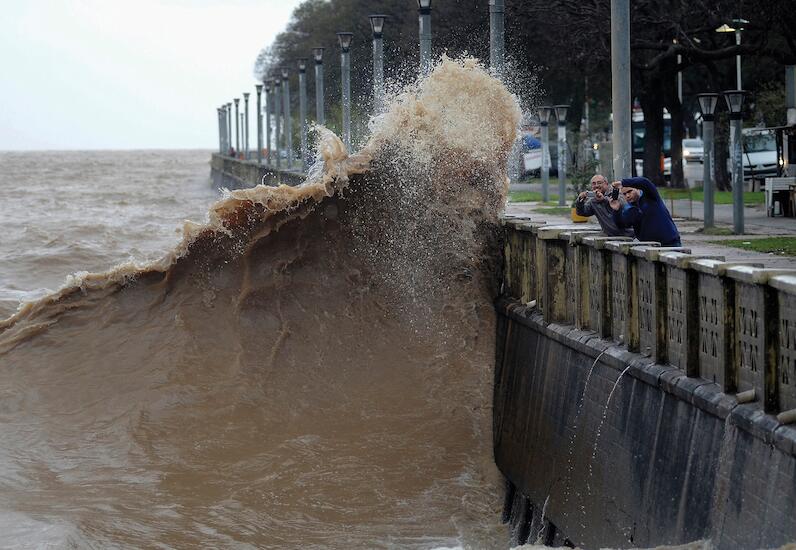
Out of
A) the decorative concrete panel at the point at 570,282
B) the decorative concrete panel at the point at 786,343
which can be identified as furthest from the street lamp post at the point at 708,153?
the decorative concrete panel at the point at 786,343

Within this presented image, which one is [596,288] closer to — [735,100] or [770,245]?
[770,245]

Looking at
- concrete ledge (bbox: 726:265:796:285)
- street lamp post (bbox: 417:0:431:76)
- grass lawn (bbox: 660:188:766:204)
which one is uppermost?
street lamp post (bbox: 417:0:431:76)

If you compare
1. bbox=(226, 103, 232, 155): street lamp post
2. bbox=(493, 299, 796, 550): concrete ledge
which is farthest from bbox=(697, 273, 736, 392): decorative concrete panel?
bbox=(226, 103, 232, 155): street lamp post

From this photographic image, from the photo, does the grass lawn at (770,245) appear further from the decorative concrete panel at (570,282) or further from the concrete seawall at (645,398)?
the decorative concrete panel at (570,282)

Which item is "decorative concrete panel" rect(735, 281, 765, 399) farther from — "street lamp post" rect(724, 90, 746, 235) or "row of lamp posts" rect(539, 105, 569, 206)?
"row of lamp posts" rect(539, 105, 569, 206)

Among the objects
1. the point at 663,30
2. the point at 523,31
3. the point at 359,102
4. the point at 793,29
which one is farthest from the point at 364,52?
the point at 793,29

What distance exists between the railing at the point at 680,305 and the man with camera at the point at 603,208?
6.8 inches

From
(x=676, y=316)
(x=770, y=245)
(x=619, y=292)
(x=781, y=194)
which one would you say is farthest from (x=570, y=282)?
(x=781, y=194)

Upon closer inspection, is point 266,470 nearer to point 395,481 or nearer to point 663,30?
point 395,481

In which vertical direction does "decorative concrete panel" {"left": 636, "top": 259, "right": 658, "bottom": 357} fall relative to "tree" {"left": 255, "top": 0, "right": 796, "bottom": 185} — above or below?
below

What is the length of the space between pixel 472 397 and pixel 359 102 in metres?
53.8

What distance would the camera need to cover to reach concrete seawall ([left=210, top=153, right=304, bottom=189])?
47.0 meters

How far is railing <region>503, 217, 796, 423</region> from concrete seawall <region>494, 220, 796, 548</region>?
15mm

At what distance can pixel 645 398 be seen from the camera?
1112cm
